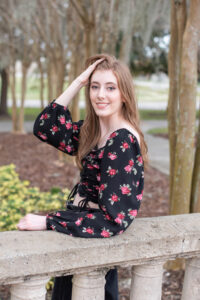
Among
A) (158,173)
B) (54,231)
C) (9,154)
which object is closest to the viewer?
(54,231)

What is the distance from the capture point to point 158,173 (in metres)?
8.15

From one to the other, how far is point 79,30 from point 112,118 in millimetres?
6813

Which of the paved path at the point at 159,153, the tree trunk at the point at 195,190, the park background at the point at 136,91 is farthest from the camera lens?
the paved path at the point at 159,153

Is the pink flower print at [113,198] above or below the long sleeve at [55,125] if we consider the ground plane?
below

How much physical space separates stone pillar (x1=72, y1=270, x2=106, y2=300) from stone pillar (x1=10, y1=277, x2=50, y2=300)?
172 millimetres

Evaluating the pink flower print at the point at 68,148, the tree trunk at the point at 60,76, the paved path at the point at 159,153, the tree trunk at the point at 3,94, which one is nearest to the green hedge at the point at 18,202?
the pink flower print at the point at 68,148

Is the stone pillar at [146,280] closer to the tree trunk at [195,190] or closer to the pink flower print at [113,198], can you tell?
the pink flower print at [113,198]

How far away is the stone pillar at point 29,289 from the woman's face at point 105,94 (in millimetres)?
863

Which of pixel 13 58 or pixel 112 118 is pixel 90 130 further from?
pixel 13 58

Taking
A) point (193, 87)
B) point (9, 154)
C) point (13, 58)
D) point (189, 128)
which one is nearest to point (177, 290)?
point (189, 128)

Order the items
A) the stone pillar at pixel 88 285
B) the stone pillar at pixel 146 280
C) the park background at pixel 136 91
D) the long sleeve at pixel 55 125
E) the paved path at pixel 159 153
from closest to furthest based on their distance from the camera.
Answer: the stone pillar at pixel 88 285, the stone pillar at pixel 146 280, the long sleeve at pixel 55 125, the park background at pixel 136 91, the paved path at pixel 159 153

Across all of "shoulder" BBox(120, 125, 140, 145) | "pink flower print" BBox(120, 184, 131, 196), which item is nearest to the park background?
"shoulder" BBox(120, 125, 140, 145)

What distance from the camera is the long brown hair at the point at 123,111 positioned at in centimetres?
193

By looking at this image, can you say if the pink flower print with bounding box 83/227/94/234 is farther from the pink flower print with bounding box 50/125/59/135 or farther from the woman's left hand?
the pink flower print with bounding box 50/125/59/135
